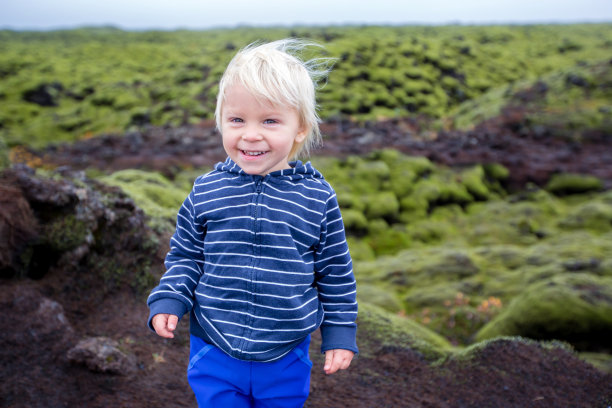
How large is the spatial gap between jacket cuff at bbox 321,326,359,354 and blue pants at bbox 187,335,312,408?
0.20 m

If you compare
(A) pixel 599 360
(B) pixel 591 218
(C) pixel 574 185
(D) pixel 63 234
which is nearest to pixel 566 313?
(A) pixel 599 360

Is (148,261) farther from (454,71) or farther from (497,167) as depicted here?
(454,71)

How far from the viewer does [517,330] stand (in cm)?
521

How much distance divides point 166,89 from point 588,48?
62097 millimetres

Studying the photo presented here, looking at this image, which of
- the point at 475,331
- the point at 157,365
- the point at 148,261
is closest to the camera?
the point at 157,365

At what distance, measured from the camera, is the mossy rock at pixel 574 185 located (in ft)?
55.4

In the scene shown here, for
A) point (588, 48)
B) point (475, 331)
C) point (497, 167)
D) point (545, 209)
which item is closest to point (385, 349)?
point (475, 331)

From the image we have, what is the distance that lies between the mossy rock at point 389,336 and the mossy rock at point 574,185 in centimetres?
1500

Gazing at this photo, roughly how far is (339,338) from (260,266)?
618 mm

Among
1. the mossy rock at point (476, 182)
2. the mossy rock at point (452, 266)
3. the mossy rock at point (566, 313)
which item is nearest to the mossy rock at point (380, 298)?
the mossy rock at point (452, 266)

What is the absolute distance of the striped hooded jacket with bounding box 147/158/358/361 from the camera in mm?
2248

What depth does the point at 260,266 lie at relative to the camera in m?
2.27

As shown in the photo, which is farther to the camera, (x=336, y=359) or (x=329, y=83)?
(x=329, y=83)

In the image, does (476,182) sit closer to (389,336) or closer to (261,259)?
(389,336)
